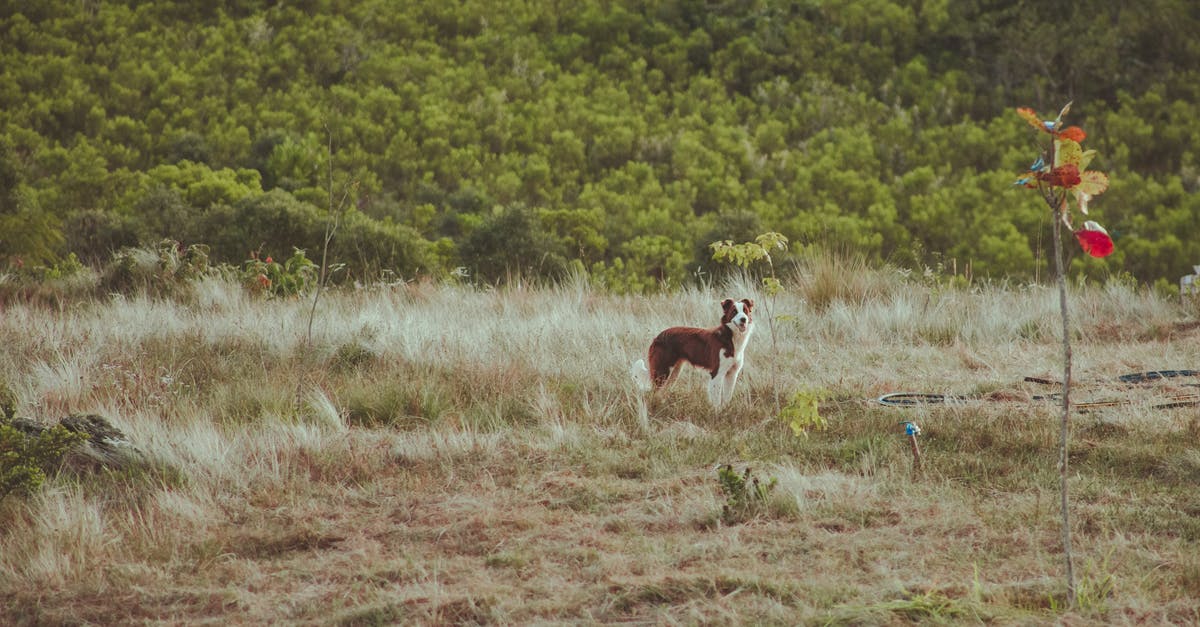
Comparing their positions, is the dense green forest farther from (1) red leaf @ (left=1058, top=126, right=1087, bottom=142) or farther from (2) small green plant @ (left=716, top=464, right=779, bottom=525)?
(1) red leaf @ (left=1058, top=126, right=1087, bottom=142)

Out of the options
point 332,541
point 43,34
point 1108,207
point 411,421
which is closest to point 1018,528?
point 332,541

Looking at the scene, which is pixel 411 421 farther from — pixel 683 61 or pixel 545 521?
pixel 683 61

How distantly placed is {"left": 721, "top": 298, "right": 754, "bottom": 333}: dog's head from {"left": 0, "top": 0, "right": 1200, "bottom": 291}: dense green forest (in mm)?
9349

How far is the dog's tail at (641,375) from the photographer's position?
486cm

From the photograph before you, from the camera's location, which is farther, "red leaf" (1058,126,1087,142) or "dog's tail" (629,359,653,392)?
"dog's tail" (629,359,653,392)

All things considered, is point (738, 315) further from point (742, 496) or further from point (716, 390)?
point (742, 496)

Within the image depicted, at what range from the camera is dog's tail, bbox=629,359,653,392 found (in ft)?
15.9

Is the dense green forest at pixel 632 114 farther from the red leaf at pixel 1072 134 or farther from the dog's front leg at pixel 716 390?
the red leaf at pixel 1072 134

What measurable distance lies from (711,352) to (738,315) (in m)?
0.25

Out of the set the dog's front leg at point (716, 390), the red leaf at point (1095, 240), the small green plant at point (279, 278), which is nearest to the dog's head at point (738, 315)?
the dog's front leg at point (716, 390)

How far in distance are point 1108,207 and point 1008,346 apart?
1598 centimetres

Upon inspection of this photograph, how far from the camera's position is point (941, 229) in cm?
1948

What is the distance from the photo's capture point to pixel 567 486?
3.70 m

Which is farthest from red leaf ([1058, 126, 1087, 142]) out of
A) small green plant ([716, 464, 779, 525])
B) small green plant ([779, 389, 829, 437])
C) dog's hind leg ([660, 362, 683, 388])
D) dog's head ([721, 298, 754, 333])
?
dog's hind leg ([660, 362, 683, 388])
